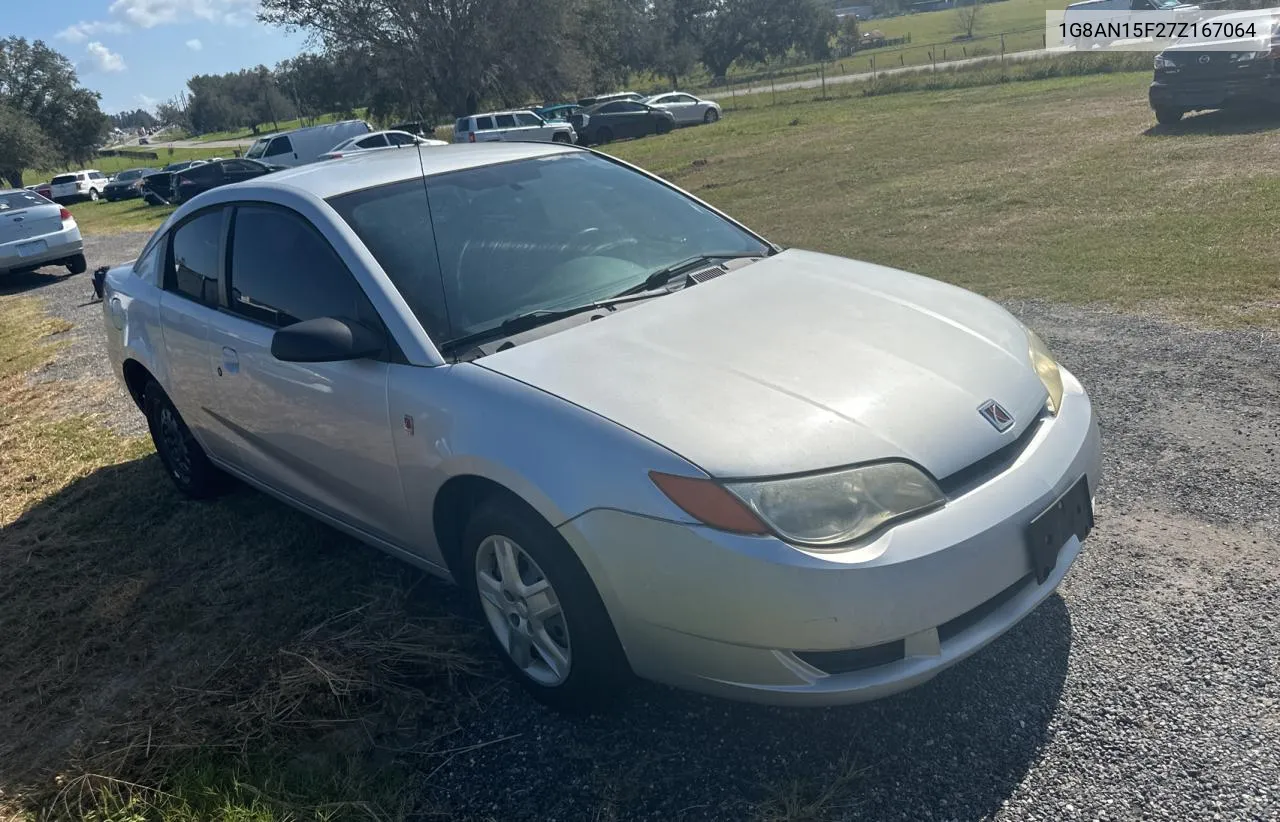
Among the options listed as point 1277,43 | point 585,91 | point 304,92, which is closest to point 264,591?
point 1277,43

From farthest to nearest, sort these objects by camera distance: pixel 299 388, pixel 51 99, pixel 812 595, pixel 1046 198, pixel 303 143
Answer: pixel 51 99, pixel 303 143, pixel 1046 198, pixel 299 388, pixel 812 595

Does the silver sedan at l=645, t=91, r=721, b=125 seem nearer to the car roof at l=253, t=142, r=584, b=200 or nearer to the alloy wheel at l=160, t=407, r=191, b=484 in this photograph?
the alloy wheel at l=160, t=407, r=191, b=484

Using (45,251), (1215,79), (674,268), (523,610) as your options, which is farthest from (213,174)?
(523,610)

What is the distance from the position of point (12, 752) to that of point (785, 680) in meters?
2.62

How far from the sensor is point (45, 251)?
15.2 meters

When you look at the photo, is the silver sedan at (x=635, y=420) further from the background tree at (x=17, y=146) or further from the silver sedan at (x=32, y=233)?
the background tree at (x=17, y=146)

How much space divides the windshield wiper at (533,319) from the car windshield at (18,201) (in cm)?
1508

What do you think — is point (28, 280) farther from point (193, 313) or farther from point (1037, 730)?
point (1037, 730)

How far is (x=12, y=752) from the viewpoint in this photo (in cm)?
326

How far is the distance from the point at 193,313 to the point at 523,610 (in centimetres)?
238

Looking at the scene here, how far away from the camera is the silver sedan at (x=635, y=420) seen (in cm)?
245

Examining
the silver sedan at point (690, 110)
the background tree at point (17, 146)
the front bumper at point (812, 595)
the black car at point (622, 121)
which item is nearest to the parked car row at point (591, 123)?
the black car at point (622, 121)

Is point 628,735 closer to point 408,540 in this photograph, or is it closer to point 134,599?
point 408,540

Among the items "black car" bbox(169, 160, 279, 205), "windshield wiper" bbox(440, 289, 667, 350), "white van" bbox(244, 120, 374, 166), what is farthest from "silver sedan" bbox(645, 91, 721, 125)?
"windshield wiper" bbox(440, 289, 667, 350)
